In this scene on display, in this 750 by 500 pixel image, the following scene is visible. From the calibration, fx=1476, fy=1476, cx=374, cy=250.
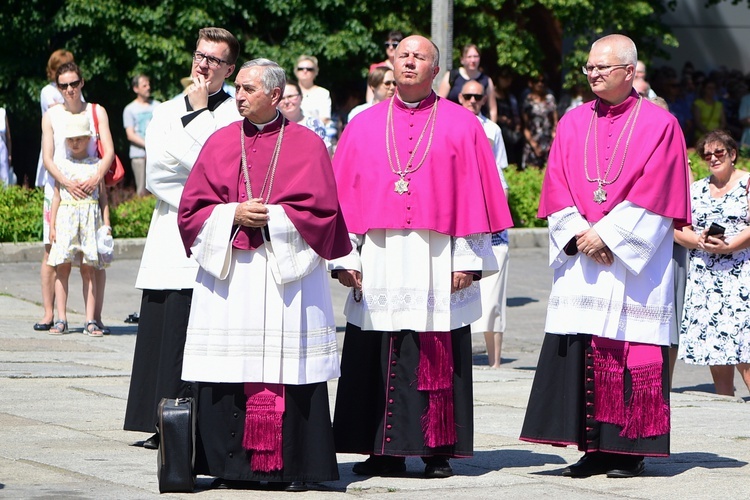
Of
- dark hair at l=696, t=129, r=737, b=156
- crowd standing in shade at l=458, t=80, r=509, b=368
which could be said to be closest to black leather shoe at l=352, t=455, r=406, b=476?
crowd standing in shade at l=458, t=80, r=509, b=368

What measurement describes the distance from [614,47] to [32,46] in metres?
16.7

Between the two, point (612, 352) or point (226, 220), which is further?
point (612, 352)

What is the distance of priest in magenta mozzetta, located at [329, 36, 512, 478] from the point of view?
7.07m

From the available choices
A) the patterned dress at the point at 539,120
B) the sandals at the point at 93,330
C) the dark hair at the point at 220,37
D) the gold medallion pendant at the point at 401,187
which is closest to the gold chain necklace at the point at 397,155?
the gold medallion pendant at the point at 401,187

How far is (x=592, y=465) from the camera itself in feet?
23.5

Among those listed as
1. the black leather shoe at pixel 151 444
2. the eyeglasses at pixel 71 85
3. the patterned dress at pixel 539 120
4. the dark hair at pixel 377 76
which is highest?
the patterned dress at pixel 539 120

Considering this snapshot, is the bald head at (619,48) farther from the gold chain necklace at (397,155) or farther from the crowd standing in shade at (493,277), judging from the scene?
the crowd standing in shade at (493,277)

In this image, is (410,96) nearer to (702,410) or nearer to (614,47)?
(614,47)

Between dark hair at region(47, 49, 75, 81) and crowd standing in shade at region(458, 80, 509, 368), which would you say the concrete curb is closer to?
dark hair at region(47, 49, 75, 81)

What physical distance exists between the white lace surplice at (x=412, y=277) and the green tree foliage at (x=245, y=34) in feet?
44.1

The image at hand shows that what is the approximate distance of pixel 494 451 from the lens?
7.78 m

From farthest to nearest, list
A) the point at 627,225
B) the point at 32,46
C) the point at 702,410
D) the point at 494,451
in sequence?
the point at 32,46
the point at 702,410
the point at 494,451
the point at 627,225

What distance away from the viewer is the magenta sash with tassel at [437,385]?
Answer: 7.02m

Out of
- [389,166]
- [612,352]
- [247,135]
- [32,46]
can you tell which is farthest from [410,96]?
[32,46]
